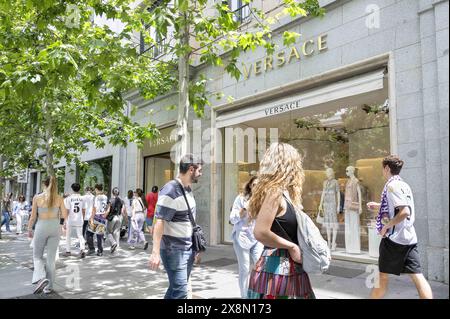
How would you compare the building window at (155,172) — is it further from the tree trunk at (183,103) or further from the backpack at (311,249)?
the backpack at (311,249)

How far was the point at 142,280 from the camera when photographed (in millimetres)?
6520

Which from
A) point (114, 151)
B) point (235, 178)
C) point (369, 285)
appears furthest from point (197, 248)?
point (114, 151)

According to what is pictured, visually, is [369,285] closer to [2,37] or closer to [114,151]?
[2,37]

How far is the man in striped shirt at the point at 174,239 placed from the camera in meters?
3.67

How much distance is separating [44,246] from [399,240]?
5054mm

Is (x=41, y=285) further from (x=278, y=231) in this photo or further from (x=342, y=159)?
(x=342, y=159)

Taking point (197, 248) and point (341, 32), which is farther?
point (341, 32)

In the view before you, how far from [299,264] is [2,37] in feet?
18.8

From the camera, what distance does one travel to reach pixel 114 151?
1628 cm

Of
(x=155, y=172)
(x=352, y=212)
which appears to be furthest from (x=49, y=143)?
(x=352, y=212)

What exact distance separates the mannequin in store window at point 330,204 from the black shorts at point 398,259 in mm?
4454

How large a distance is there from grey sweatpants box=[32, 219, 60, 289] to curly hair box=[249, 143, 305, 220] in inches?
170

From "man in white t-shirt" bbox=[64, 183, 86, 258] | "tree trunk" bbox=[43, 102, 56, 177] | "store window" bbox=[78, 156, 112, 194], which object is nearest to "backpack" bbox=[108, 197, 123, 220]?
"man in white t-shirt" bbox=[64, 183, 86, 258]
